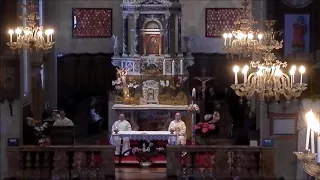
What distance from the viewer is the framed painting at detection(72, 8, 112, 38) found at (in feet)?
105

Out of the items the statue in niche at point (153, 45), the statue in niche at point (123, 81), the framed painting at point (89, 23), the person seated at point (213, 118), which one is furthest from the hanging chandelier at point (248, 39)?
the framed painting at point (89, 23)

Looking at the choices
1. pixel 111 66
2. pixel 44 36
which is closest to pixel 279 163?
pixel 44 36

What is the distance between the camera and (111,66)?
3178cm

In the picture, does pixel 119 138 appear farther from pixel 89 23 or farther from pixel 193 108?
pixel 89 23

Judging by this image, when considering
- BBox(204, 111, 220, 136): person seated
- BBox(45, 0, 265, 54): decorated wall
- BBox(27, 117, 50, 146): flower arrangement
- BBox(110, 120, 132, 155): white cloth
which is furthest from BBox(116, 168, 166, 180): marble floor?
BBox(45, 0, 265, 54): decorated wall

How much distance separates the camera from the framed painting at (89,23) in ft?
105

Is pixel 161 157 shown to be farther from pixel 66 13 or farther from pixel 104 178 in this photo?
pixel 66 13

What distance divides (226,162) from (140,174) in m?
2.83

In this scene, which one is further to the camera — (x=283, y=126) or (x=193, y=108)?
(x=193, y=108)

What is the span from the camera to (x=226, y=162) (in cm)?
2042

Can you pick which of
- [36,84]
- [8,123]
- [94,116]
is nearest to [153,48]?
[94,116]

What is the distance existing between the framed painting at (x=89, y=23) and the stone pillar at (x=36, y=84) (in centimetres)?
410

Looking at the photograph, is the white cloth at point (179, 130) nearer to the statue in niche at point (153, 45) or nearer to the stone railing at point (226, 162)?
the stone railing at point (226, 162)

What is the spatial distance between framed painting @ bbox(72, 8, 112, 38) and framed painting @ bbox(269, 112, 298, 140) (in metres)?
10.7
